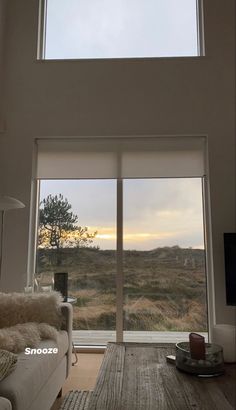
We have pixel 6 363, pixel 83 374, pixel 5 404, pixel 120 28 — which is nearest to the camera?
pixel 5 404

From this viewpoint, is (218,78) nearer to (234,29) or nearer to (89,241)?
(234,29)

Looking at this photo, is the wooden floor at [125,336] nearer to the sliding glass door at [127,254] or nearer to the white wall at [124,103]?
the sliding glass door at [127,254]

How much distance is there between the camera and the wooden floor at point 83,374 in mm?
2639

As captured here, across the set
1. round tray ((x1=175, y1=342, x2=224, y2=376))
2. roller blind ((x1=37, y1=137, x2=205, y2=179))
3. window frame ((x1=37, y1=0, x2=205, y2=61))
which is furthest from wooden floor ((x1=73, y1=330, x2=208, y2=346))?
window frame ((x1=37, y1=0, x2=205, y2=61))

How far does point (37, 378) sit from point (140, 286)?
7.05 ft

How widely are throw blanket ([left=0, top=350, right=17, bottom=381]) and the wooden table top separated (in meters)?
0.42

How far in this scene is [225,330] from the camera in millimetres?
1943

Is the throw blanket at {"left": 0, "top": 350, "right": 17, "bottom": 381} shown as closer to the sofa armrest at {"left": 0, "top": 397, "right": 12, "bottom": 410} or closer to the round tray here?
the sofa armrest at {"left": 0, "top": 397, "right": 12, "bottom": 410}

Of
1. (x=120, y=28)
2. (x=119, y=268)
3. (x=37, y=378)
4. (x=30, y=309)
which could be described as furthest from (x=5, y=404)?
(x=120, y=28)

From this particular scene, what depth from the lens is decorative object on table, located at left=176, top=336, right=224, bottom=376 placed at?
1.53 metres

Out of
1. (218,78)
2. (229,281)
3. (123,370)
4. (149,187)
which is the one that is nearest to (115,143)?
(149,187)

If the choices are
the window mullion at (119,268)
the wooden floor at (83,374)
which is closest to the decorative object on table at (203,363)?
the wooden floor at (83,374)

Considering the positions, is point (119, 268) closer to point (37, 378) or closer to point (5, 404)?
point (37, 378)

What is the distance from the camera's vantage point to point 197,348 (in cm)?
164
